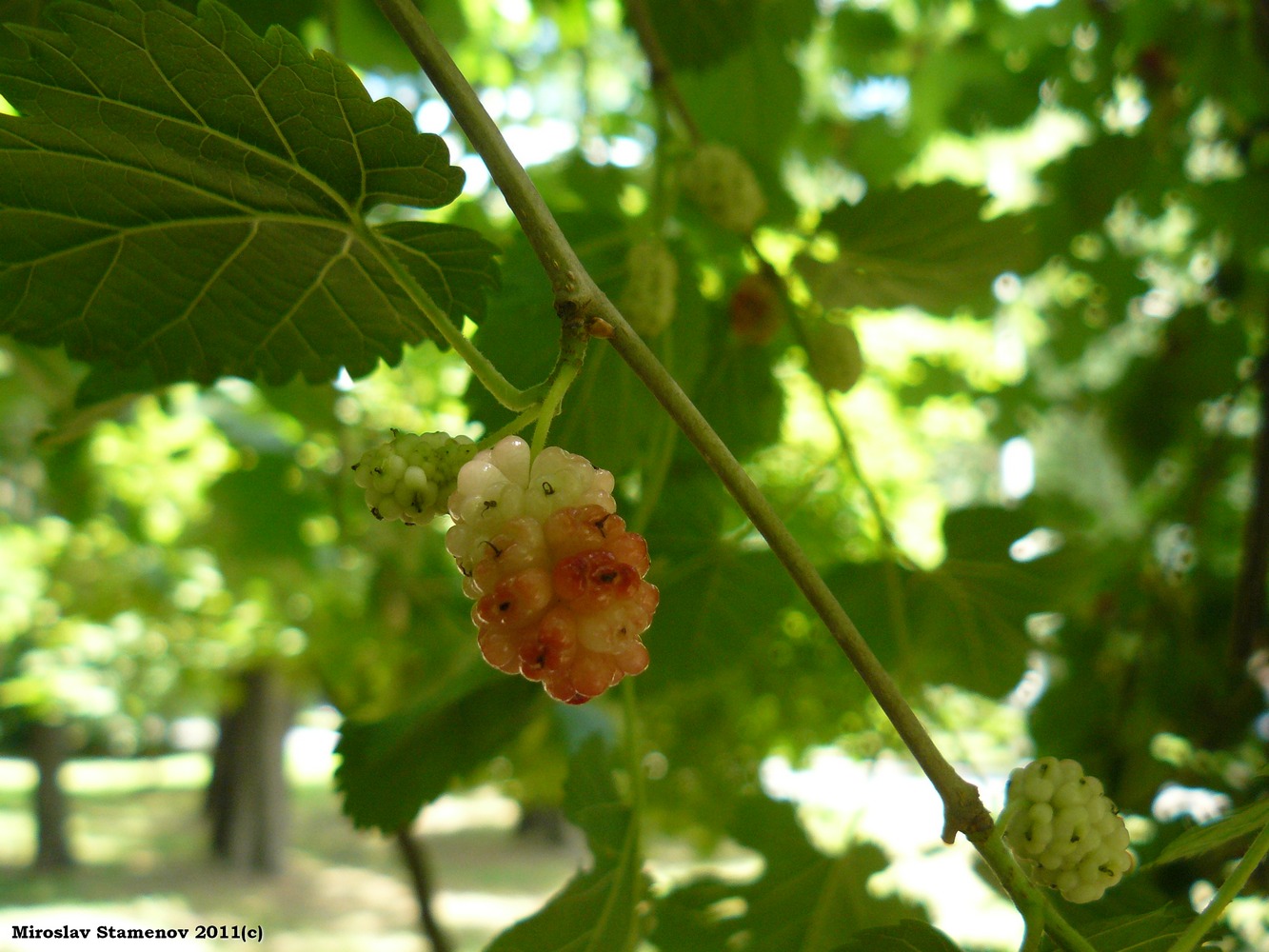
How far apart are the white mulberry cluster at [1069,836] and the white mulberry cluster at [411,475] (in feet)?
0.78

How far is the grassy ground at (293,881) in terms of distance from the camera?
353 centimetres

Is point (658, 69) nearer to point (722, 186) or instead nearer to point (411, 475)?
point (722, 186)

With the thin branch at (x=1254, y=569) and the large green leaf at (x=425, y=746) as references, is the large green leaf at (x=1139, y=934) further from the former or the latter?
the thin branch at (x=1254, y=569)

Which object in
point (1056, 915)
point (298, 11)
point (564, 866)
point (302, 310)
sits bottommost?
point (1056, 915)

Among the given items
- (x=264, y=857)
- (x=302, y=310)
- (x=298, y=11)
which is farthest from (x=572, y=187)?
(x=264, y=857)

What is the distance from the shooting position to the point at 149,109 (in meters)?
0.36

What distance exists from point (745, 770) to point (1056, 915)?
1.01 m

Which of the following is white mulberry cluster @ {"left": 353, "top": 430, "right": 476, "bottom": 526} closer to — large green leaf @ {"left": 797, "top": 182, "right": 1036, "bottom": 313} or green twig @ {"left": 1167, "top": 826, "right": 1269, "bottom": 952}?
green twig @ {"left": 1167, "top": 826, "right": 1269, "bottom": 952}

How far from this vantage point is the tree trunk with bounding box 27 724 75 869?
13.9ft

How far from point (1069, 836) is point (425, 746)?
1.56 ft

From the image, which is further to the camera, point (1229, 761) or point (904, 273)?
point (1229, 761)

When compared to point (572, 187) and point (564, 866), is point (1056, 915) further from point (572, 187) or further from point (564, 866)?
point (564, 866)

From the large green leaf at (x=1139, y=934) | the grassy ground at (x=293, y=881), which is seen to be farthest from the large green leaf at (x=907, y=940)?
the grassy ground at (x=293, y=881)

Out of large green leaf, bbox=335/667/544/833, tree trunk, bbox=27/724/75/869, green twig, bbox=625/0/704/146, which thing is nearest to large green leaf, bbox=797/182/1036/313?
green twig, bbox=625/0/704/146
